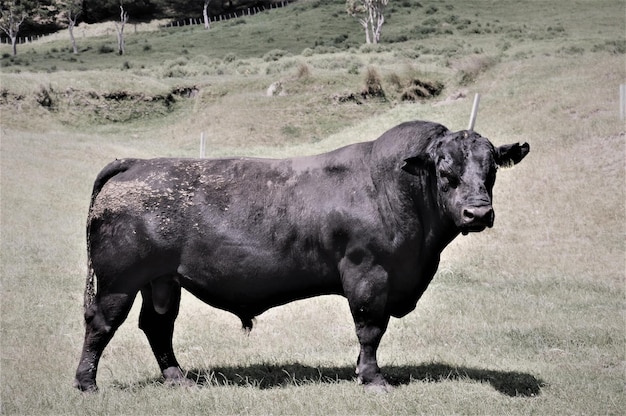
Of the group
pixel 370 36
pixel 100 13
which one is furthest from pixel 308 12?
pixel 100 13

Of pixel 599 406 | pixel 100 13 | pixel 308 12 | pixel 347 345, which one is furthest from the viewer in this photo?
pixel 100 13

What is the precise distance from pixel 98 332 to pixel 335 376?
229cm

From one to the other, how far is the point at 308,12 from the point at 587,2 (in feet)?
92.8

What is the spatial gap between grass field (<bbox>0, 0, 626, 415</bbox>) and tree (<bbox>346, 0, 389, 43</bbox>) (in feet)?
36.1

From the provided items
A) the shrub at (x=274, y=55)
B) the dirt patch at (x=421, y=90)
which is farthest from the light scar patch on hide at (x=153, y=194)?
the shrub at (x=274, y=55)

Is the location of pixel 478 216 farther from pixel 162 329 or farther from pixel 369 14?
pixel 369 14

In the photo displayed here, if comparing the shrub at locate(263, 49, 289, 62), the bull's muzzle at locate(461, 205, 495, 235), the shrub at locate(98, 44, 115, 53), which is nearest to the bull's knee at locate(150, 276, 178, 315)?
the bull's muzzle at locate(461, 205, 495, 235)

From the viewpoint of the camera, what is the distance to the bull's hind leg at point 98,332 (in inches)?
271

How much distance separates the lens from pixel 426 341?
9.13 m

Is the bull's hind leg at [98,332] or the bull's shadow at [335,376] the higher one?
the bull's hind leg at [98,332]

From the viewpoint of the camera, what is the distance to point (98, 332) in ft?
22.7

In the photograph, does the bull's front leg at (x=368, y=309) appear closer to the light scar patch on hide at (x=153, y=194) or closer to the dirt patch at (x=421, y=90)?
the light scar patch on hide at (x=153, y=194)

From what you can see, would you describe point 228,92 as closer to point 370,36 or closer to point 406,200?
point 370,36

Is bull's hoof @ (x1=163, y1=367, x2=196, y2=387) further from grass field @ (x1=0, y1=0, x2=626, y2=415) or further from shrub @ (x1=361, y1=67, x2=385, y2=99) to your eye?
shrub @ (x1=361, y1=67, x2=385, y2=99)
